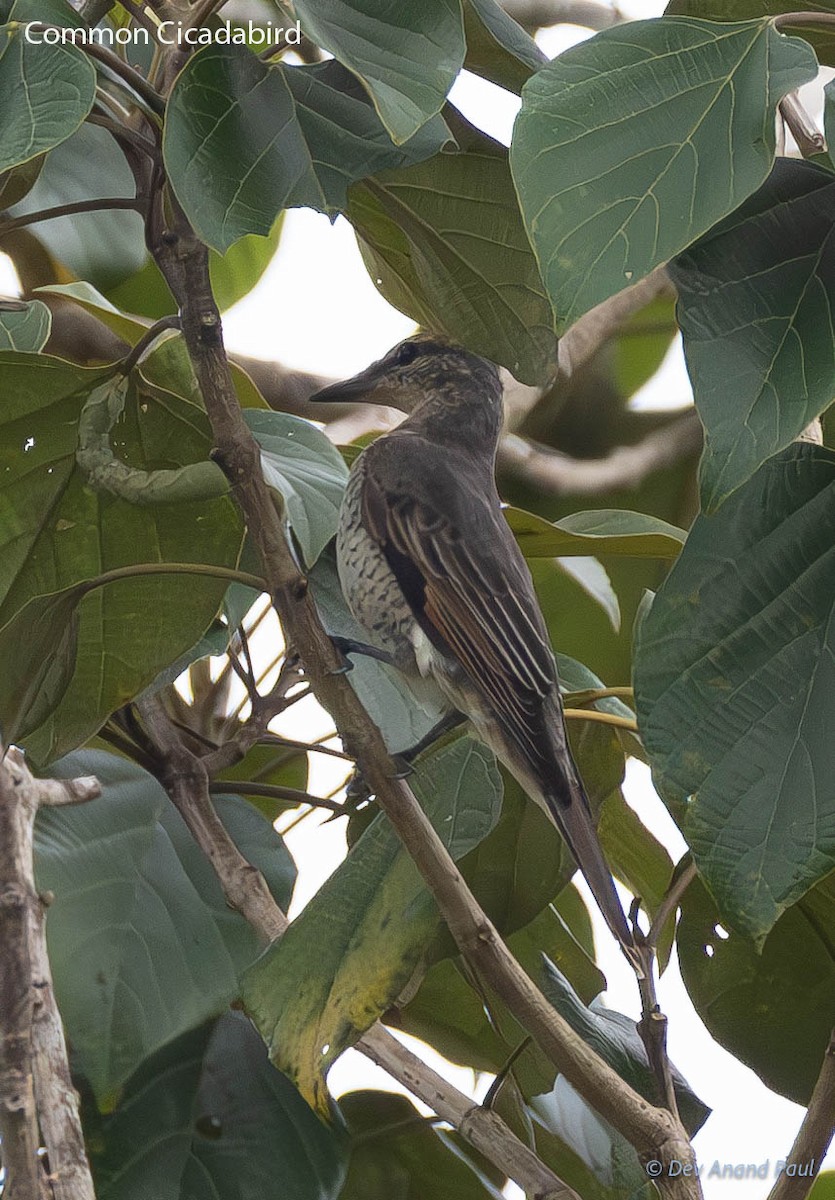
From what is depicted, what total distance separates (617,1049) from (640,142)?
103 cm

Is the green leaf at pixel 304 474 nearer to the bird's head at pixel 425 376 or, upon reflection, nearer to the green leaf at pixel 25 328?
the green leaf at pixel 25 328

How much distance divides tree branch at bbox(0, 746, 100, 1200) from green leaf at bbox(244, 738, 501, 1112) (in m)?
0.22

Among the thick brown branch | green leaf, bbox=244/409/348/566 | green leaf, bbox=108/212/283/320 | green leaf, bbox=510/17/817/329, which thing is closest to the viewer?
green leaf, bbox=510/17/817/329

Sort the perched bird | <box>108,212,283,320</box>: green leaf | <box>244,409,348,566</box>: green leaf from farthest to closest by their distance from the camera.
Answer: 1. <box>108,212,283,320</box>: green leaf
2. the perched bird
3. <box>244,409,348,566</box>: green leaf

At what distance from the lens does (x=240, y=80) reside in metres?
1.15

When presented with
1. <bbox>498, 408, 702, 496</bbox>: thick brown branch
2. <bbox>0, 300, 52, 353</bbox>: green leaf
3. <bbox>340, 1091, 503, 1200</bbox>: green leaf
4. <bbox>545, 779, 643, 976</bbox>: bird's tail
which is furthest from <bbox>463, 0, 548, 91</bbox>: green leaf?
<bbox>498, 408, 702, 496</bbox>: thick brown branch

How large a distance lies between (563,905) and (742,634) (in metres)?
0.98

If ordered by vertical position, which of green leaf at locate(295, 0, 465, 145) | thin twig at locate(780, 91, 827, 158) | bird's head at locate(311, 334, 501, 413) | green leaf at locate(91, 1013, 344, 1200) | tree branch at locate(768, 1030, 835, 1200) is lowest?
tree branch at locate(768, 1030, 835, 1200)

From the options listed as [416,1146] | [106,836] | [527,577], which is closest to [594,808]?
[527,577]

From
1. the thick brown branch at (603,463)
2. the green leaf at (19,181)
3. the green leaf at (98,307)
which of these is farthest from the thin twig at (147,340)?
the thick brown branch at (603,463)

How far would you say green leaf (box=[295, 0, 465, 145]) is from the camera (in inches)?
39.1

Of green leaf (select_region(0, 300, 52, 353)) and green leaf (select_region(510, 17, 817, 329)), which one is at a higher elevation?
green leaf (select_region(0, 300, 52, 353))

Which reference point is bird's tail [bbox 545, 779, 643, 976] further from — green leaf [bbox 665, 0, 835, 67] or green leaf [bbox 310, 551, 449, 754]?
green leaf [bbox 665, 0, 835, 67]

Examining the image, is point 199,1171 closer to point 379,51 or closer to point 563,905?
point 563,905
